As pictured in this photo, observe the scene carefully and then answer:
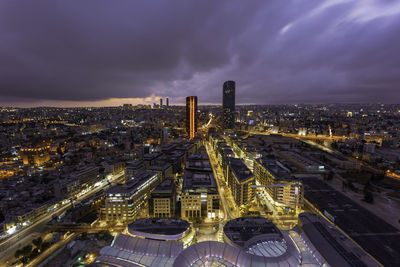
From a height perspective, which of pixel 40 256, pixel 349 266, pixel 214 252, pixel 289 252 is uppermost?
pixel 214 252

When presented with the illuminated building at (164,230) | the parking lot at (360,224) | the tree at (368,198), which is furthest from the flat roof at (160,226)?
the tree at (368,198)

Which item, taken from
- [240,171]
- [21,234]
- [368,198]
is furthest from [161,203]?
[368,198]

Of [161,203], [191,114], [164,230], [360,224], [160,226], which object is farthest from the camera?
[191,114]

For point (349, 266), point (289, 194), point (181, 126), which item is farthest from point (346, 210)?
point (181, 126)

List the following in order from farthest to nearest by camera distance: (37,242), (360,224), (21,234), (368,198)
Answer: (368,198), (360,224), (21,234), (37,242)

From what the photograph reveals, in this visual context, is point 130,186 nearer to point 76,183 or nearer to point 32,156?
point 76,183

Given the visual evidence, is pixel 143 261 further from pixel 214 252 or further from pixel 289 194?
pixel 289 194

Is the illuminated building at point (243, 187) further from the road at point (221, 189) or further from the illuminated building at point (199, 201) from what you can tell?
the illuminated building at point (199, 201)
